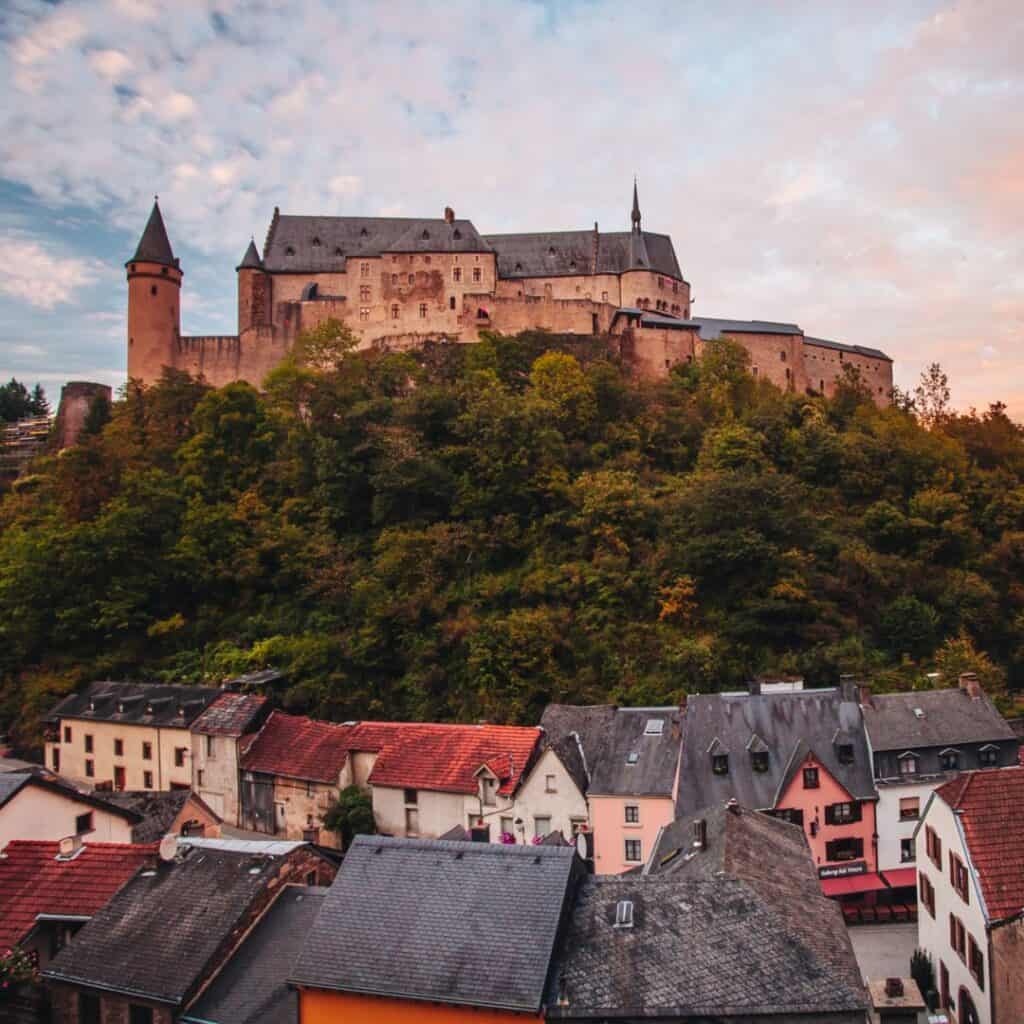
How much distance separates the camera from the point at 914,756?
89.1ft

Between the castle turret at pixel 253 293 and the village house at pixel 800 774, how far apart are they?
154 feet

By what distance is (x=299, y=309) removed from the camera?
205 feet

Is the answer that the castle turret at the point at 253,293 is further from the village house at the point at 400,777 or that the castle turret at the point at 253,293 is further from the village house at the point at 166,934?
the village house at the point at 166,934

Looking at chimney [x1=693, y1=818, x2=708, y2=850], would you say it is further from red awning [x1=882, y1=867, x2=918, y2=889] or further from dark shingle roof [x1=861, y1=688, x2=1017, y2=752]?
dark shingle roof [x1=861, y1=688, x2=1017, y2=752]

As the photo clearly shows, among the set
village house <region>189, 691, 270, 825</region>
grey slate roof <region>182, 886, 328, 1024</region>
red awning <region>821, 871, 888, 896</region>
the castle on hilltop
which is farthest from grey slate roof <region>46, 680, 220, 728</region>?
the castle on hilltop

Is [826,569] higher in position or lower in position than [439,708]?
higher

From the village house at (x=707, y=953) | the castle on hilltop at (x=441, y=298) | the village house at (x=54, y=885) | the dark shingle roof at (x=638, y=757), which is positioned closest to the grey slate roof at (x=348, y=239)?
the castle on hilltop at (x=441, y=298)

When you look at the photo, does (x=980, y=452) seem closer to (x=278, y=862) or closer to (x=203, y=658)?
(x=203, y=658)

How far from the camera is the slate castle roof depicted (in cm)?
2672

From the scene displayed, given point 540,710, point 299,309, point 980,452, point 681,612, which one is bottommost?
point 540,710

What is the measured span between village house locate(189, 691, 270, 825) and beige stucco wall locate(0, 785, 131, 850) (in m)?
11.4

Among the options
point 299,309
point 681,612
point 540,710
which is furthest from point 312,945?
point 299,309

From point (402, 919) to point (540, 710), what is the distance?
19.8 meters

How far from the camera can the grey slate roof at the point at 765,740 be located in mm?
26469
